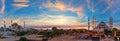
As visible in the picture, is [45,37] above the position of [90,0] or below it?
below

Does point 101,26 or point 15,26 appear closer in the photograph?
point 101,26

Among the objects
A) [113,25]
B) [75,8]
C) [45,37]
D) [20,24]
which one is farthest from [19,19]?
[113,25]

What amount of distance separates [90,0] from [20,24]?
1.47 metres

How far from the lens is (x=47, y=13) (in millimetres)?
7707

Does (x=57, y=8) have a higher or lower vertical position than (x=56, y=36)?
higher

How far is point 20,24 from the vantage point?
782 centimetres

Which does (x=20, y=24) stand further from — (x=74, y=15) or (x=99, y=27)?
(x=99, y=27)

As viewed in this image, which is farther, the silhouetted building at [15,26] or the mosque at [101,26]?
the silhouetted building at [15,26]

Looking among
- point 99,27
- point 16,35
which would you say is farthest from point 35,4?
point 99,27

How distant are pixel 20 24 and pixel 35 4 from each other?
20.1 inches

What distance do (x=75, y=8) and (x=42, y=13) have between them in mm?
659

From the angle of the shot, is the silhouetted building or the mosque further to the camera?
the silhouetted building

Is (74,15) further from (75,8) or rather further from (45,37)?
(45,37)

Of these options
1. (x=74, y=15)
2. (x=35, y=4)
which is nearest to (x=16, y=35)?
(x=35, y=4)
